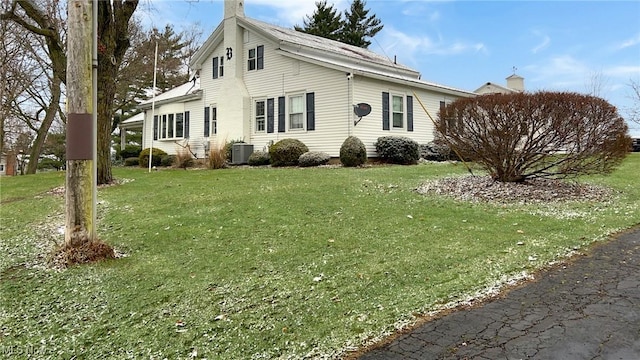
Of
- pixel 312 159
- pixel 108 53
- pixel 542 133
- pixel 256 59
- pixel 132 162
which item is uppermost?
pixel 256 59

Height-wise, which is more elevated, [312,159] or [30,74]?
[30,74]

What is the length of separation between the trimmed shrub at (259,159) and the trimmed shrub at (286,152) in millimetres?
808

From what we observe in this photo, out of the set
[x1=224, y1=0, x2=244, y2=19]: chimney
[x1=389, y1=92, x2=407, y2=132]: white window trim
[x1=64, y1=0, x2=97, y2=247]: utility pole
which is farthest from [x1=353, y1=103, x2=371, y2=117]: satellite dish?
[x1=64, y1=0, x2=97, y2=247]: utility pole

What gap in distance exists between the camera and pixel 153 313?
3.76 metres

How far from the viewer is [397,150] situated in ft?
52.6

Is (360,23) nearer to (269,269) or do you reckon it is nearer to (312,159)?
(312,159)

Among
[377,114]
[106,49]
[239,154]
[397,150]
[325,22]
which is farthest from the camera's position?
[325,22]

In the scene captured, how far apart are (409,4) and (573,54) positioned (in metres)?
7.46

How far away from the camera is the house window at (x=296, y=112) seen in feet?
58.5

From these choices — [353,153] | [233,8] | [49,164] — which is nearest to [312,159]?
[353,153]

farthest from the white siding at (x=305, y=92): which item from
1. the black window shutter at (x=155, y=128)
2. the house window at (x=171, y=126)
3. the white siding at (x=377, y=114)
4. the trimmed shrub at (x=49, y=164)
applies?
the trimmed shrub at (x=49, y=164)

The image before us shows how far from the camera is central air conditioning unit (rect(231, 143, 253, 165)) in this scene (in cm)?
1850

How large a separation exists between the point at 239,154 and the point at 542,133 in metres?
13.1

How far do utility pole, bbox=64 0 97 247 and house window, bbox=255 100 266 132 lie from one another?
13.9 meters
